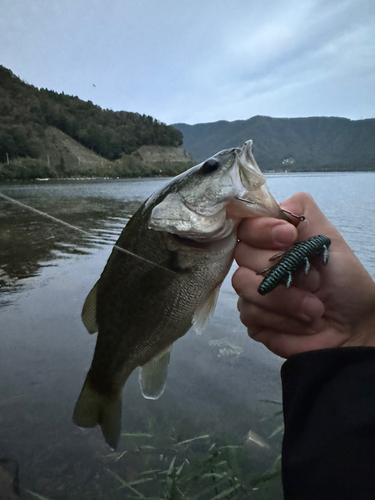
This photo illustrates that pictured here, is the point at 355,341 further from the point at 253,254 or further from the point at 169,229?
the point at 169,229

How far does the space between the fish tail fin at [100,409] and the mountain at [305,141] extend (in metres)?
53.3

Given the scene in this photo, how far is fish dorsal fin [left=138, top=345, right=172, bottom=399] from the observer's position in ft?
7.11

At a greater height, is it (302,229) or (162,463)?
(302,229)

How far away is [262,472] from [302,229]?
2.30 m

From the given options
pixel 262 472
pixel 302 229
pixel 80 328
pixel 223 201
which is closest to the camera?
pixel 223 201

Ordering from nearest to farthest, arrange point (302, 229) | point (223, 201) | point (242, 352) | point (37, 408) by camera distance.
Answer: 1. point (223, 201)
2. point (302, 229)
3. point (37, 408)
4. point (242, 352)

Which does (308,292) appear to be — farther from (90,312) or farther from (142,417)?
(142,417)

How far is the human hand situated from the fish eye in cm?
35

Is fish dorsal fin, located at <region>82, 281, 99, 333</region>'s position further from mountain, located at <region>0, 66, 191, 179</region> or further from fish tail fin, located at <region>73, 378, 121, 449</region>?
mountain, located at <region>0, 66, 191, 179</region>

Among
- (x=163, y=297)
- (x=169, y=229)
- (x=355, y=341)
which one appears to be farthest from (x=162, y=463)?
(x=169, y=229)

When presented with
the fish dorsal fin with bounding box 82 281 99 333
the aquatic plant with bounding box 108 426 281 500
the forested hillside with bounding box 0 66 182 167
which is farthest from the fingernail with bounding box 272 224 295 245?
the forested hillside with bounding box 0 66 182 167

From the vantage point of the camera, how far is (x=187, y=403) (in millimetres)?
3744

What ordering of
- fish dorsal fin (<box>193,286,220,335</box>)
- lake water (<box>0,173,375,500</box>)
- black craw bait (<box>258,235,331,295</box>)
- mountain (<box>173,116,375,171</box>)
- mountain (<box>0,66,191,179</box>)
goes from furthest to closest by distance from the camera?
mountain (<box>0,66,191,179</box>) → mountain (<box>173,116,375,171</box>) → lake water (<box>0,173,375,500</box>) → fish dorsal fin (<box>193,286,220,335</box>) → black craw bait (<box>258,235,331,295</box>)

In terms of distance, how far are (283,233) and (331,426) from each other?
2.89 ft
